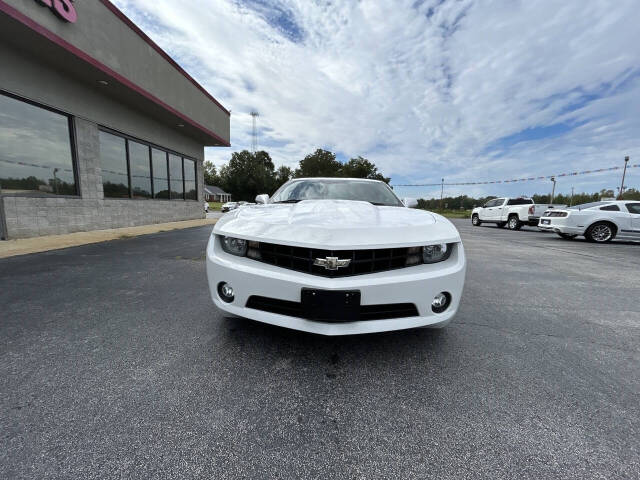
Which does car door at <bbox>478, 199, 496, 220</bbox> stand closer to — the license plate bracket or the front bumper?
the front bumper

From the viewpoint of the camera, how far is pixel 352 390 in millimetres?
1386

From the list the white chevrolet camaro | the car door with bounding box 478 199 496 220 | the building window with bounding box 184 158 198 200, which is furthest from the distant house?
the white chevrolet camaro

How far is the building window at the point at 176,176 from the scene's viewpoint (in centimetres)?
1085

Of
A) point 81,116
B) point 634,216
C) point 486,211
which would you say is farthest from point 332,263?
point 486,211

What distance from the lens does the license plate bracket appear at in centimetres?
142

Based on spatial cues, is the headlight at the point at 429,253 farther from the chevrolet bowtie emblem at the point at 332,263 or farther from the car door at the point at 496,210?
the car door at the point at 496,210

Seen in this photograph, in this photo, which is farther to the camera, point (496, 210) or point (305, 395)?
point (496, 210)

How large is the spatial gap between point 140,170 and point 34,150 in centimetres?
328

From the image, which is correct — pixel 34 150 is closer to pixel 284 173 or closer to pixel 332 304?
pixel 332 304

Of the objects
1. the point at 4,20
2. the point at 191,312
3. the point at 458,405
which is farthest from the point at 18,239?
the point at 458,405

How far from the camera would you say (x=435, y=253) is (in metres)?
1.71

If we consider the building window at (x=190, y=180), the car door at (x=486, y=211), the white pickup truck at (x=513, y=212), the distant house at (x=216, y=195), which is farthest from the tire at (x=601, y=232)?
the distant house at (x=216, y=195)

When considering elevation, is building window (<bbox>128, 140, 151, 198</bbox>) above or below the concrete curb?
above

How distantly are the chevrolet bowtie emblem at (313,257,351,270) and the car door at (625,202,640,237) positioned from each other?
10836 millimetres
